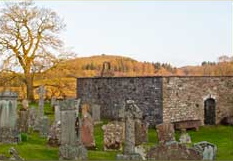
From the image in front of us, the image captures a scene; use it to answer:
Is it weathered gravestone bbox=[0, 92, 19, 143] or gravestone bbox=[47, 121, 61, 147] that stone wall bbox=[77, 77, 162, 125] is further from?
weathered gravestone bbox=[0, 92, 19, 143]

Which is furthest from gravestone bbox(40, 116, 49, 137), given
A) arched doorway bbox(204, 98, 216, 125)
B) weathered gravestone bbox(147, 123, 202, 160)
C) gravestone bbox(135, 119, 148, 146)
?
arched doorway bbox(204, 98, 216, 125)

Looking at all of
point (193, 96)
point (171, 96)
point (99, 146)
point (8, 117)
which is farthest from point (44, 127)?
point (193, 96)

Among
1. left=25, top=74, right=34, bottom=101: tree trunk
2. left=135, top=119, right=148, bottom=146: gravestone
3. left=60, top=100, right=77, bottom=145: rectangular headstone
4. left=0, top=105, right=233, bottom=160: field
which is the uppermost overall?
left=25, top=74, right=34, bottom=101: tree trunk

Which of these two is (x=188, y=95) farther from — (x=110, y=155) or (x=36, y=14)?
(x=36, y=14)

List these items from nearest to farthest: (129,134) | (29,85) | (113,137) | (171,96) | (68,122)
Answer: (129,134) < (68,122) < (113,137) < (171,96) < (29,85)

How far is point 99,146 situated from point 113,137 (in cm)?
109

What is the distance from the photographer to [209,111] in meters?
29.2

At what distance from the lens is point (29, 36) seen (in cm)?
4209

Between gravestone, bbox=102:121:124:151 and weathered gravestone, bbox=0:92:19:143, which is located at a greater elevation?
weathered gravestone, bbox=0:92:19:143

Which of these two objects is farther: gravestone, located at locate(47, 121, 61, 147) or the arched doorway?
the arched doorway

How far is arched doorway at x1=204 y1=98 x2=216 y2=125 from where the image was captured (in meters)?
29.1

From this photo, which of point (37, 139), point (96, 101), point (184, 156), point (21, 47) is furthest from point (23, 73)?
point (184, 156)

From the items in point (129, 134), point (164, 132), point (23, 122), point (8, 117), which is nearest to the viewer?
point (129, 134)

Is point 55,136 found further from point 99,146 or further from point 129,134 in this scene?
point 129,134
